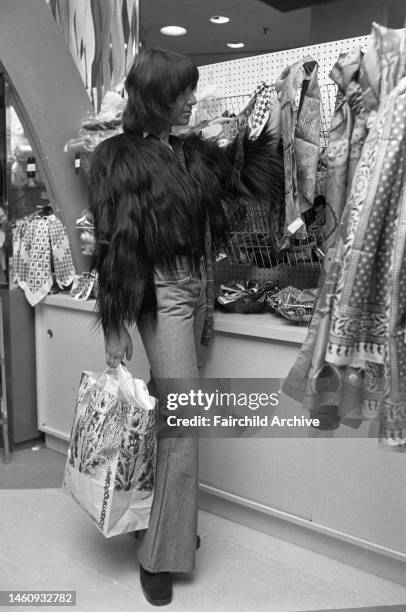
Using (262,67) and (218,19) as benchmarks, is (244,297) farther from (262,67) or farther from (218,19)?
(218,19)

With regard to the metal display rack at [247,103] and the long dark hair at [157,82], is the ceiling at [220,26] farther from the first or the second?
the long dark hair at [157,82]

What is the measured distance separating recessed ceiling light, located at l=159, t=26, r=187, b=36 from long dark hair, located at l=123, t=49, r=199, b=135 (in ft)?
8.26

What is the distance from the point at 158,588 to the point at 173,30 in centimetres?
344

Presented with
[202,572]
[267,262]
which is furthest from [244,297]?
[202,572]

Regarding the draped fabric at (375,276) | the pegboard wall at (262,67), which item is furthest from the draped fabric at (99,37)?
the draped fabric at (375,276)

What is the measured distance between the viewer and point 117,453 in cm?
156

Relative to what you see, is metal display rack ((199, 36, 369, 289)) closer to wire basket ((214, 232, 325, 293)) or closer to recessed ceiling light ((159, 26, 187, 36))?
wire basket ((214, 232, 325, 293))

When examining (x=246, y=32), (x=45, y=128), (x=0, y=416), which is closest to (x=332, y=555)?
(x=0, y=416)

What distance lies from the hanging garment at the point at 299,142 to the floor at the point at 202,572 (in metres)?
1.04

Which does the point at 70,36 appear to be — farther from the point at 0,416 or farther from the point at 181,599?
the point at 181,599

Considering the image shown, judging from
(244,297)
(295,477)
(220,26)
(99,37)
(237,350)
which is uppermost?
(220,26)

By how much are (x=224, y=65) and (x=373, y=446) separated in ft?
4.71

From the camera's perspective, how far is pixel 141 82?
1496 mm

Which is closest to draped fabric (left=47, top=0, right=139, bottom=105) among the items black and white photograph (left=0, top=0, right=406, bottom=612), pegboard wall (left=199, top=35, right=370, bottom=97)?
black and white photograph (left=0, top=0, right=406, bottom=612)
